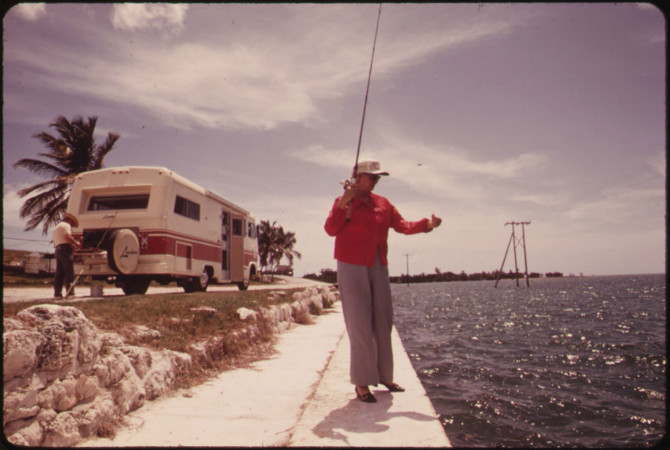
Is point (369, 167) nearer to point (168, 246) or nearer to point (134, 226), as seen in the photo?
point (168, 246)

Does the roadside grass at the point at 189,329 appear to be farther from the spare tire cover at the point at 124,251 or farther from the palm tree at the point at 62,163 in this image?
the palm tree at the point at 62,163

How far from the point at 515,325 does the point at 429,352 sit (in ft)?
28.7

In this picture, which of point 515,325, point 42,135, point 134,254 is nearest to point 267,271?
point 42,135

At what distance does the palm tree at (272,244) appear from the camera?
52.8m

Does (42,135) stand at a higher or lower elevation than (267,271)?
higher

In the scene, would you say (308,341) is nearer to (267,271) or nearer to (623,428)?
(623,428)

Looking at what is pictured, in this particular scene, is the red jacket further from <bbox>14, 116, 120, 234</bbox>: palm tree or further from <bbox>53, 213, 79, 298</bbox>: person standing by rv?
<bbox>14, 116, 120, 234</bbox>: palm tree

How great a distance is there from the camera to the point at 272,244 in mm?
53781

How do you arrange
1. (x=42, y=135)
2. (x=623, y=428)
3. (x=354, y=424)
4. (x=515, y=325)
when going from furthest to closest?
(x=42, y=135), (x=515, y=325), (x=623, y=428), (x=354, y=424)

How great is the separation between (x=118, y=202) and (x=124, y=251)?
4.83 feet

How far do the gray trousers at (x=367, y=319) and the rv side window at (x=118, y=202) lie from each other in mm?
8291

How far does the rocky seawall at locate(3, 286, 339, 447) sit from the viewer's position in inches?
86.4

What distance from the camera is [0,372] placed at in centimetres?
208

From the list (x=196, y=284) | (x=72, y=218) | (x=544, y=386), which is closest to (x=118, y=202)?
(x=72, y=218)
